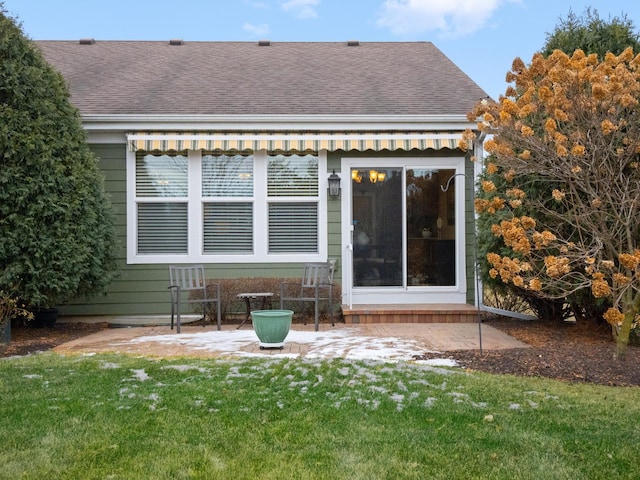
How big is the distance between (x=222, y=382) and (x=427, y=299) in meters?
4.96

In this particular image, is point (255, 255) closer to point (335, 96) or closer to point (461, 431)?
point (335, 96)

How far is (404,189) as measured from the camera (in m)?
8.77

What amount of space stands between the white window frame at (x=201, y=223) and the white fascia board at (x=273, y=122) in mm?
451

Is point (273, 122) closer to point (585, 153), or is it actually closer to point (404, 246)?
point (404, 246)

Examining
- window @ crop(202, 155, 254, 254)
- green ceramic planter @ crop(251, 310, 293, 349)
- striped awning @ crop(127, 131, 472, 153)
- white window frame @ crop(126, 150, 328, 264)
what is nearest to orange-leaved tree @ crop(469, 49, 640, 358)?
green ceramic planter @ crop(251, 310, 293, 349)

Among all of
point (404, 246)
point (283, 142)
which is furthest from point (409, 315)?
point (283, 142)

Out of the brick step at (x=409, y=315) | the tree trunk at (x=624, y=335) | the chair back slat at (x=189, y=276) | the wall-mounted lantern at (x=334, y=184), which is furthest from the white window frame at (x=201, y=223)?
the tree trunk at (x=624, y=335)

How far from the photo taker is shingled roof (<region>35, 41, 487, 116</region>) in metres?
8.75

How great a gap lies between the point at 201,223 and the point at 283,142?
1812 mm

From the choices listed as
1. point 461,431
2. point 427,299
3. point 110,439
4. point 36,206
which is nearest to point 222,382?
point 110,439

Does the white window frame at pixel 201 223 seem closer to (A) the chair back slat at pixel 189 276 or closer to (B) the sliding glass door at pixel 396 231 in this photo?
(A) the chair back slat at pixel 189 276

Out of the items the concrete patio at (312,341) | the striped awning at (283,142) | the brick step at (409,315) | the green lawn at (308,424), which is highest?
the striped awning at (283,142)

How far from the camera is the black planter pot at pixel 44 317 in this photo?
7.74 meters

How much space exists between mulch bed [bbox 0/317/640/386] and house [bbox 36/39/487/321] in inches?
55.6
